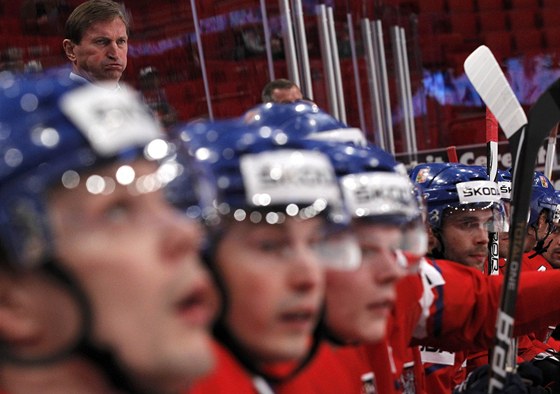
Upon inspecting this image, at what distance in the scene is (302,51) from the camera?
4.38 metres

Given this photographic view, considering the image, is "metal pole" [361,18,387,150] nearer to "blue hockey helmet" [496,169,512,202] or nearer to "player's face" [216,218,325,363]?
"blue hockey helmet" [496,169,512,202]

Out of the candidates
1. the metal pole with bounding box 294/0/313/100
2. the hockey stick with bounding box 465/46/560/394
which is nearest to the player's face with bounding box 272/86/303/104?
the metal pole with bounding box 294/0/313/100

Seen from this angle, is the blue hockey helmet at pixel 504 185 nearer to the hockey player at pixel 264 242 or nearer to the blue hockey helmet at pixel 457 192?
the blue hockey helmet at pixel 457 192

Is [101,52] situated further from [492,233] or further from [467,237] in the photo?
[492,233]

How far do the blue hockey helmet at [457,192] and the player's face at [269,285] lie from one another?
153 centimetres

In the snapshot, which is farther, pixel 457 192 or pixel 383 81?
pixel 383 81

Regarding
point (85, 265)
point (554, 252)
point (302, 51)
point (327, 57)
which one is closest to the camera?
point (85, 265)

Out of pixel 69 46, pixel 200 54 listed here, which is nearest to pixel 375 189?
pixel 69 46

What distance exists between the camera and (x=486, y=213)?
2.34 m

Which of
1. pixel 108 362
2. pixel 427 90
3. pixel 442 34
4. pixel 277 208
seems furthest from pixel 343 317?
pixel 442 34

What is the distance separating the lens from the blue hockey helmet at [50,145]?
0.64m

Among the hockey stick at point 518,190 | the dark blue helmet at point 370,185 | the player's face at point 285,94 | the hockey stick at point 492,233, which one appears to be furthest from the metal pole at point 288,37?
the dark blue helmet at point 370,185

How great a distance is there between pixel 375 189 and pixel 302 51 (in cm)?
339

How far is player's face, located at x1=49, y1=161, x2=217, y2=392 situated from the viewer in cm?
65
